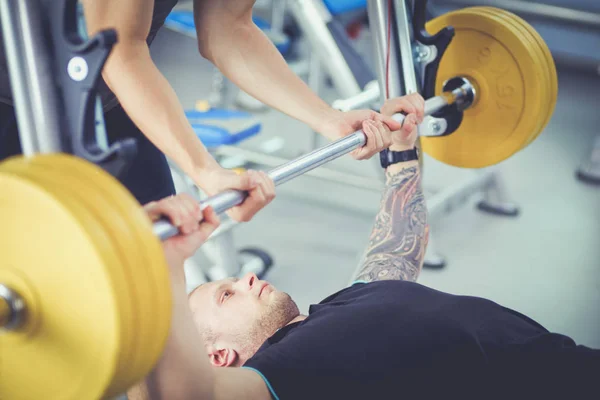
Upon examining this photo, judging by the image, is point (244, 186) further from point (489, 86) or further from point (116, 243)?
point (489, 86)

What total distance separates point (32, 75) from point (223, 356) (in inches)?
27.0

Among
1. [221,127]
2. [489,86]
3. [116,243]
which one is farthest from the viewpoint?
[221,127]

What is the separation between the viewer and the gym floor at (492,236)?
2.51 metres

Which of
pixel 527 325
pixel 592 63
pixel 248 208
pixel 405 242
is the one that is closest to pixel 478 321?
pixel 527 325

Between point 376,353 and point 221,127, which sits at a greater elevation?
point 376,353

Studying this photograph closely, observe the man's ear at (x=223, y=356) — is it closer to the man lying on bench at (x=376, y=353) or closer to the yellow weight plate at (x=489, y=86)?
the man lying on bench at (x=376, y=353)

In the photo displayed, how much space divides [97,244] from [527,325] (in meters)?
0.88

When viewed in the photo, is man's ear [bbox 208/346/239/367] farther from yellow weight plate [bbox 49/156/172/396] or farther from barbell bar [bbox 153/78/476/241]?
yellow weight plate [bbox 49/156/172/396]

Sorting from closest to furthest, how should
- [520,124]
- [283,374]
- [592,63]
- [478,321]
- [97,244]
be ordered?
[97,244], [283,374], [478,321], [520,124], [592,63]

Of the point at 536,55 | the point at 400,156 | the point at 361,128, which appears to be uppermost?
the point at 536,55

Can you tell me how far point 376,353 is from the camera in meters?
1.20

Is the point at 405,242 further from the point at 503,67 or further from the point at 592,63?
the point at 592,63

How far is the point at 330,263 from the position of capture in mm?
2770

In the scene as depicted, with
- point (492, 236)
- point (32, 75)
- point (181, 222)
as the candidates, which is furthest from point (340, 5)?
point (181, 222)
